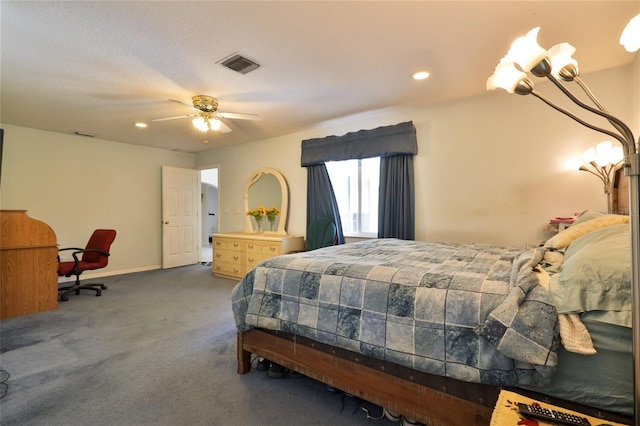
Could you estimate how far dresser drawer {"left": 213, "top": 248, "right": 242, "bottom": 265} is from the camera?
469 centimetres

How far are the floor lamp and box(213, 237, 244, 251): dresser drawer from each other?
422 centimetres

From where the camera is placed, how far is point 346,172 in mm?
4254

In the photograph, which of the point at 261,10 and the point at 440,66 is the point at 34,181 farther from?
the point at 440,66

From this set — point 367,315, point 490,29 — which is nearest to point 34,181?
point 367,315

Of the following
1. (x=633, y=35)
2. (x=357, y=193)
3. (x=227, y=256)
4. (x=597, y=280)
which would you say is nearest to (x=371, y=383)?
(x=597, y=280)

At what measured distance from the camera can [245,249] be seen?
459 cm

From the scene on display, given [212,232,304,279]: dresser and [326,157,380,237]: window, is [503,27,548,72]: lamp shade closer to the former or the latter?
[326,157,380,237]: window

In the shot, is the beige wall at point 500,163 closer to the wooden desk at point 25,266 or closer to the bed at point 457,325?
the bed at point 457,325

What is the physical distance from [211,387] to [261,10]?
7.94 ft

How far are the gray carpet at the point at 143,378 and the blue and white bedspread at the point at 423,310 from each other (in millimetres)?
427

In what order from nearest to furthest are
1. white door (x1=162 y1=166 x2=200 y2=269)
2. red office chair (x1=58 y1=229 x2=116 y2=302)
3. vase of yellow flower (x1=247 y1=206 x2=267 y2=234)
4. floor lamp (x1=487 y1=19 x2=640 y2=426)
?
floor lamp (x1=487 y1=19 x2=640 y2=426)
red office chair (x1=58 y1=229 x2=116 y2=302)
vase of yellow flower (x1=247 y1=206 x2=267 y2=234)
white door (x1=162 y1=166 x2=200 y2=269)

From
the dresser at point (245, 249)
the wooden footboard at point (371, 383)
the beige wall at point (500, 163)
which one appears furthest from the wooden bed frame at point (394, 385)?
the dresser at point (245, 249)

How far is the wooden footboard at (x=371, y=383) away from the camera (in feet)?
4.04

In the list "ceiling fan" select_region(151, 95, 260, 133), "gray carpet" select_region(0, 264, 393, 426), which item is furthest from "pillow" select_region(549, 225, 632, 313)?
"ceiling fan" select_region(151, 95, 260, 133)
